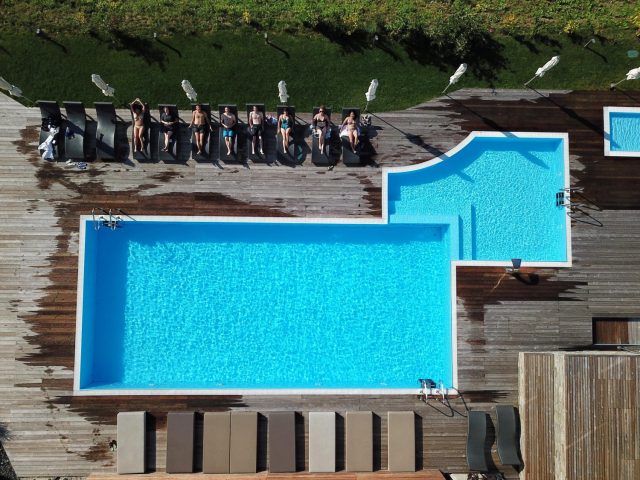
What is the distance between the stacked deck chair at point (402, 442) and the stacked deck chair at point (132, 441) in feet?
23.1

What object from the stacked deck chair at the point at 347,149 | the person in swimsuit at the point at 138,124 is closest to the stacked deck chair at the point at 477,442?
the stacked deck chair at the point at 347,149

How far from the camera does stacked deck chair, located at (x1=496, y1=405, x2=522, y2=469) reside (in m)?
11.8

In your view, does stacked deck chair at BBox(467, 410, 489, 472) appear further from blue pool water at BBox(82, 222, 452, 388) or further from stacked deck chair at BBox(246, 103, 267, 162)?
stacked deck chair at BBox(246, 103, 267, 162)

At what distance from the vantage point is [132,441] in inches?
456

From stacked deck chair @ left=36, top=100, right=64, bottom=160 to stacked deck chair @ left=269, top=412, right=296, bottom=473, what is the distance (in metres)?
10.1

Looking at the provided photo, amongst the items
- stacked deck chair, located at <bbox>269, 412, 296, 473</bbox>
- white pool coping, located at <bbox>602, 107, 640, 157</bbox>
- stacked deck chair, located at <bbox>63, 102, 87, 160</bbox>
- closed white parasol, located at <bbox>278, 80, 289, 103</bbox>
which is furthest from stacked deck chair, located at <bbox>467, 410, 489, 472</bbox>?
stacked deck chair, located at <bbox>63, 102, 87, 160</bbox>

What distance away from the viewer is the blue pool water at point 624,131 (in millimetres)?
12734

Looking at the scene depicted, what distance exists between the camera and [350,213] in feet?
41.1

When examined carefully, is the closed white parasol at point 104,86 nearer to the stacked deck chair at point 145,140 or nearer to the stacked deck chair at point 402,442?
the stacked deck chair at point 145,140

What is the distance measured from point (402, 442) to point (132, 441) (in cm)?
769

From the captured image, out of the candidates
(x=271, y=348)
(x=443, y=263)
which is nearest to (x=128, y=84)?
(x=271, y=348)

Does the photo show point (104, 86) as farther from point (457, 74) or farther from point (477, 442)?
point (477, 442)

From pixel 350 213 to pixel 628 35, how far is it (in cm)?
1067

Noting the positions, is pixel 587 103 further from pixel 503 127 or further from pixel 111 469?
pixel 111 469
